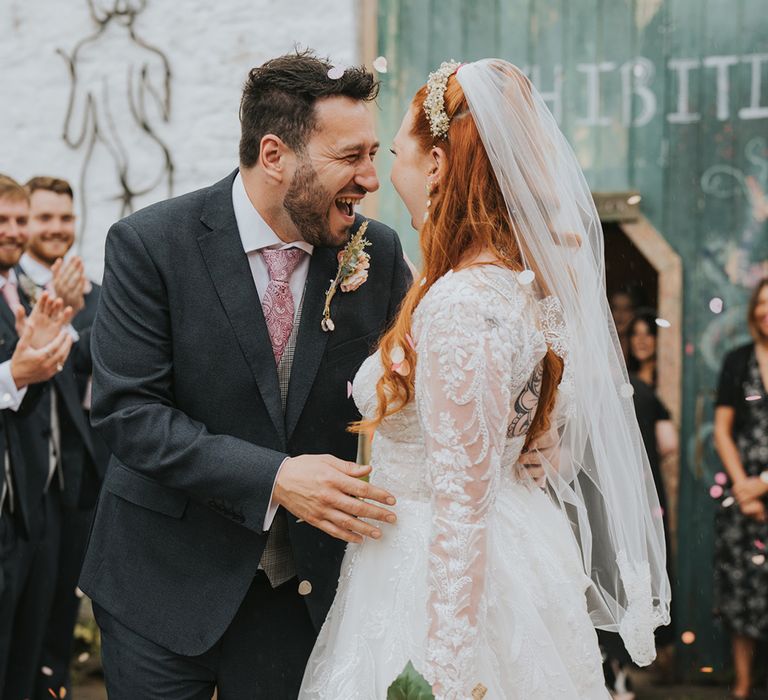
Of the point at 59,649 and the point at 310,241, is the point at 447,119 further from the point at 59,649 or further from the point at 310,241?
the point at 59,649

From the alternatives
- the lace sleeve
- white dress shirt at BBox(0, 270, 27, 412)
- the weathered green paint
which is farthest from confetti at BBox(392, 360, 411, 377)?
the weathered green paint

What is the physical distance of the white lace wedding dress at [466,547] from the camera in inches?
→ 89.4

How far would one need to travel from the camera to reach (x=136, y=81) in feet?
19.5

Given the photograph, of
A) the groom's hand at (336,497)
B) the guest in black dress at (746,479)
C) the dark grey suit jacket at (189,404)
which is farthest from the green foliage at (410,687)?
the guest in black dress at (746,479)

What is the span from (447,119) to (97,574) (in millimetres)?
1491

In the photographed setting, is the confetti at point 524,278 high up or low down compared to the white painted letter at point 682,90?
down

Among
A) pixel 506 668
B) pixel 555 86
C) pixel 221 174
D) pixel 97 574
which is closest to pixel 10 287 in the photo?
pixel 221 174

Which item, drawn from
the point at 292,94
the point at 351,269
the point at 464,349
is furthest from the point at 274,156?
the point at 464,349

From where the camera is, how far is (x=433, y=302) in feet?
7.72

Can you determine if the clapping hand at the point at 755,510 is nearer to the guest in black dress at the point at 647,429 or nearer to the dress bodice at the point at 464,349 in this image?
the guest in black dress at the point at 647,429

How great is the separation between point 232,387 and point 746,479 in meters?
3.28

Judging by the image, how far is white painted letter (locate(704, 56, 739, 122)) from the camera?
5422 millimetres

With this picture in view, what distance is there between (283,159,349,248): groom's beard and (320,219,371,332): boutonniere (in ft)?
0.37

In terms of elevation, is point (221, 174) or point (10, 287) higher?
point (221, 174)
